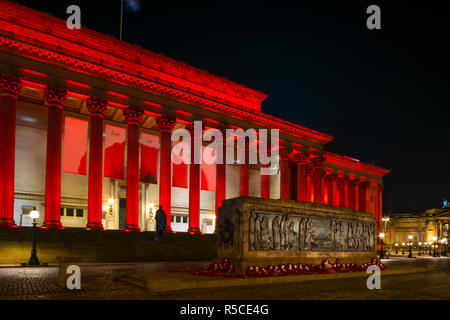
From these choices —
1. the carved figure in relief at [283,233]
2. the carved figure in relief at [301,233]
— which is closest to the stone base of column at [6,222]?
the carved figure in relief at [283,233]

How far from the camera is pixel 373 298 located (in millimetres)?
10391

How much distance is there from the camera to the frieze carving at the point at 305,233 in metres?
14.2

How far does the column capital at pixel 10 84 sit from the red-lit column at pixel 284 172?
26.3 metres

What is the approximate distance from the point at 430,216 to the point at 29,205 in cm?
9429

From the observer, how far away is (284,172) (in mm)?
44844

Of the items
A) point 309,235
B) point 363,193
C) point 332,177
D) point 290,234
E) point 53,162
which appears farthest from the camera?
point 363,193

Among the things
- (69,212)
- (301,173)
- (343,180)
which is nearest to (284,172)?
(301,173)

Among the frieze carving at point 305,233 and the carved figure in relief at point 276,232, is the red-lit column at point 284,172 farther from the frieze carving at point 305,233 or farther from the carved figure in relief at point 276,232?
the carved figure in relief at point 276,232

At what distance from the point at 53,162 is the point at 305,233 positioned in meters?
19.5

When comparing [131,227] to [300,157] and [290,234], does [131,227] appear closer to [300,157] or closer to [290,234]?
[290,234]

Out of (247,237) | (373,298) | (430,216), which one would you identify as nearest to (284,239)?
(247,237)

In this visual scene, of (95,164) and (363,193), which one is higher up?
(95,164)

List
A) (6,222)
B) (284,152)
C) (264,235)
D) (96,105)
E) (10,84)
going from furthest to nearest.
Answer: (284,152)
(96,105)
(10,84)
(6,222)
(264,235)

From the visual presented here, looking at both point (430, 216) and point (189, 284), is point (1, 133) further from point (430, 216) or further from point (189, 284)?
point (430, 216)
